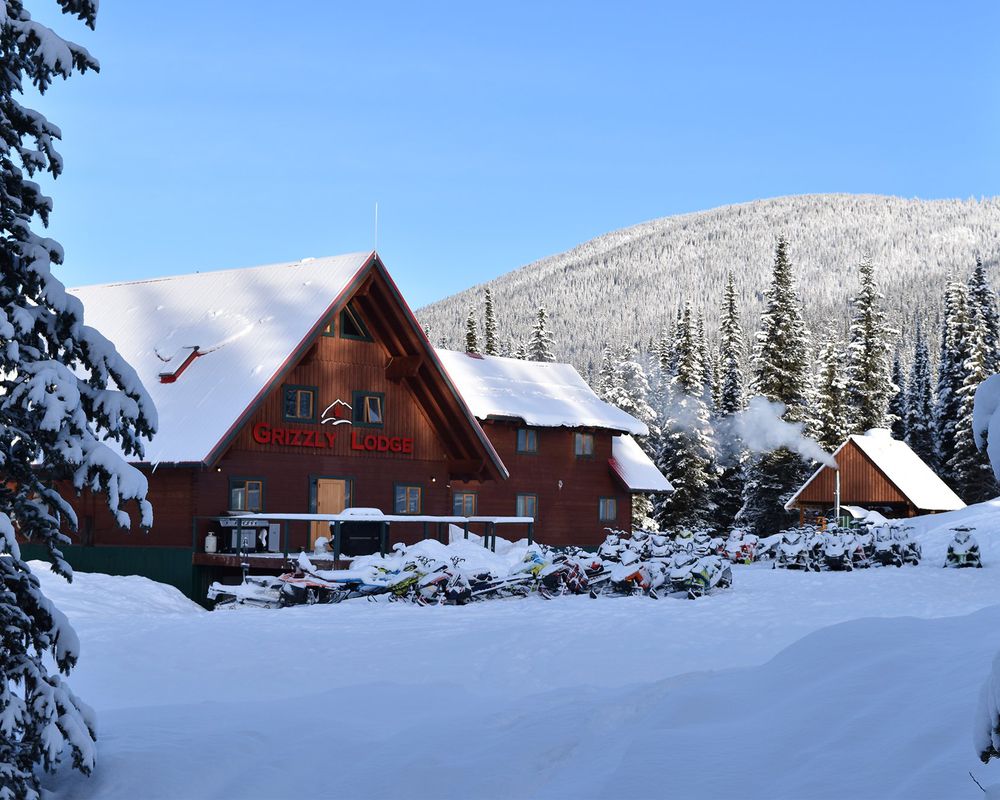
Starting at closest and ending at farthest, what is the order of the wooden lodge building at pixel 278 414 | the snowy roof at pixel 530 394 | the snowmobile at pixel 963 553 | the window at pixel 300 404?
the wooden lodge building at pixel 278 414 < the window at pixel 300 404 < the snowmobile at pixel 963 553 < the snowy roof at pixel 530 394

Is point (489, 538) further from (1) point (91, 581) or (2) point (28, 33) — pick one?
(2) point (28, 33)

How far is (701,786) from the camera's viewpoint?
7988 mm

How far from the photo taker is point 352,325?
34688 mm

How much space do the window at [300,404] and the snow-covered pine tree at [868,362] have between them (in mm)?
44769

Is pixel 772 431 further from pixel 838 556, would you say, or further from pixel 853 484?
pixel 838 556

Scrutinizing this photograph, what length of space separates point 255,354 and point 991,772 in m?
27.3

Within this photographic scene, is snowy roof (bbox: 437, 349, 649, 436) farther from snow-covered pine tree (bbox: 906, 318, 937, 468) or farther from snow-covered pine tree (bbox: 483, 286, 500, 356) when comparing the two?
snow-covered pine tree (bbox: 906, 318, 937, 468)

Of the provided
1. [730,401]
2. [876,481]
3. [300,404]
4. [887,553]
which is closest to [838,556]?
[887,553]

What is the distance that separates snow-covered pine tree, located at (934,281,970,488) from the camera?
69.7 metres

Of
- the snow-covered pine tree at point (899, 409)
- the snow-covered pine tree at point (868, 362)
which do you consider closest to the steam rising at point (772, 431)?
the snow-covered pine tree at point (868, 362)

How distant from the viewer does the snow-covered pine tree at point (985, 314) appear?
6769 centimetres

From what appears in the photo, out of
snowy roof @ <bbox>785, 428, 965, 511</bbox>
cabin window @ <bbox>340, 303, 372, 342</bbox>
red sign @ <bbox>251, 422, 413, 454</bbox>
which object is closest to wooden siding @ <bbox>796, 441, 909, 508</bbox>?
snowy roof @ <bbox>785, 428, 965, 511</bbox>

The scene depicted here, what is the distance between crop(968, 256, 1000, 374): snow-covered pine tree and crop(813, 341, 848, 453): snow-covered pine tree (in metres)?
7.55

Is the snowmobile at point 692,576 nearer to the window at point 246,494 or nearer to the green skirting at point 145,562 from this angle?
the window at point 246,494
